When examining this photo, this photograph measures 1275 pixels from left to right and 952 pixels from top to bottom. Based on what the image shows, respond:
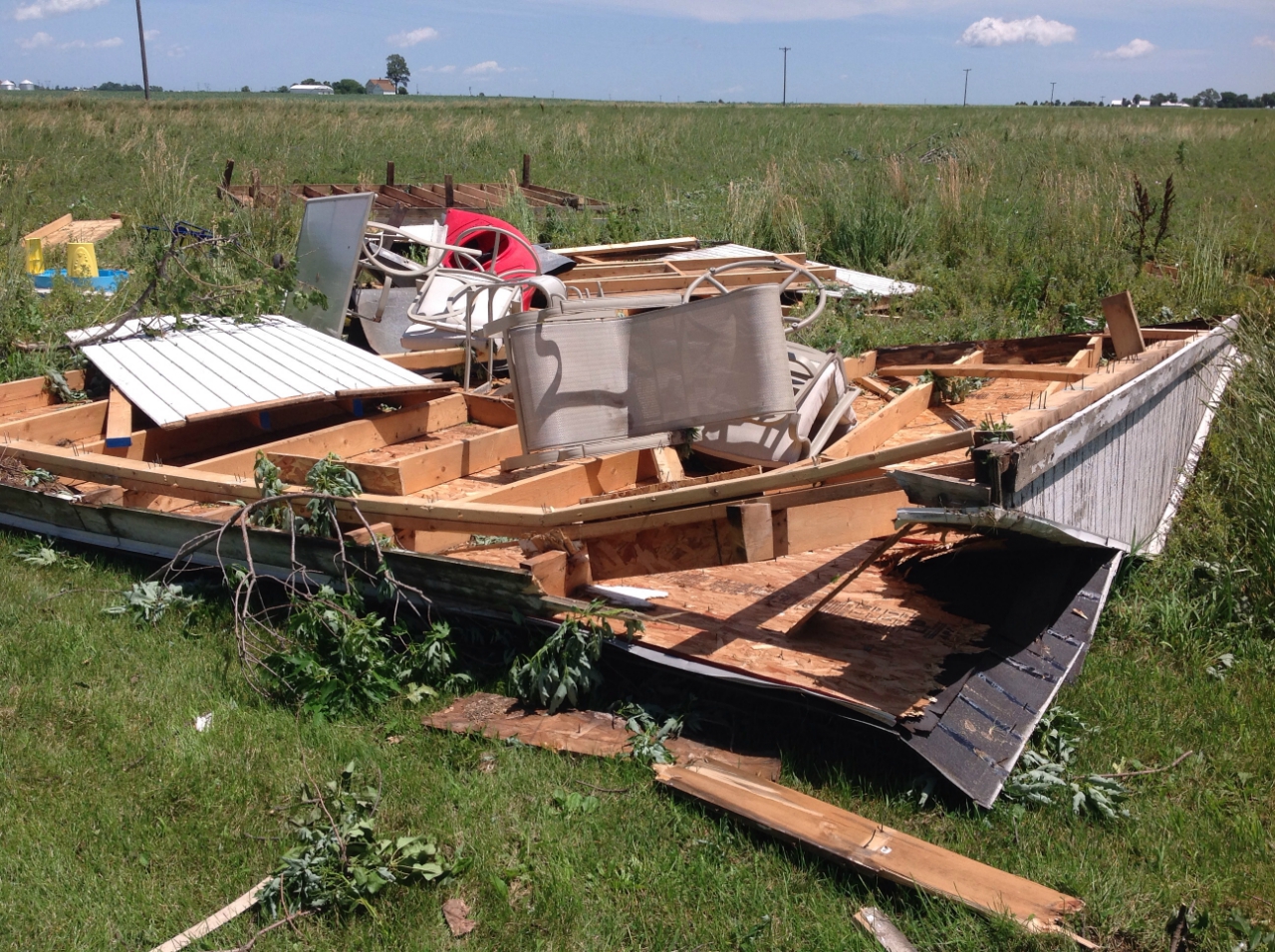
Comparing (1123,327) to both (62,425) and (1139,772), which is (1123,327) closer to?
(1139,772)

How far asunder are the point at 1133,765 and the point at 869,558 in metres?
1.19

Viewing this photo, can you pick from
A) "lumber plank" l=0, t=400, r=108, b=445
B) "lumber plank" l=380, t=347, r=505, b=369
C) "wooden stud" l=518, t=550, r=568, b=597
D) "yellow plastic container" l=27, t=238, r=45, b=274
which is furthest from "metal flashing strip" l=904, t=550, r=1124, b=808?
"yellow plastic container" l=27, t=238, r=45, b=274

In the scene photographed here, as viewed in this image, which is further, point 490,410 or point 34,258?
point 34,258

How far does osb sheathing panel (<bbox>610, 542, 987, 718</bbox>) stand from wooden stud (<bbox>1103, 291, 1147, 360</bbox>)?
1.85 metres

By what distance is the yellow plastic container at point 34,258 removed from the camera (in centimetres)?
923

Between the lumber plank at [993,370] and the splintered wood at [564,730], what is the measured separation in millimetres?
2848

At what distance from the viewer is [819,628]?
3.89 m

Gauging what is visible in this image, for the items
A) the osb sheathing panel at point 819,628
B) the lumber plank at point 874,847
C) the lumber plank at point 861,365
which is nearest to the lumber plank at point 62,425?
the osb sheathing panel at point 819,628

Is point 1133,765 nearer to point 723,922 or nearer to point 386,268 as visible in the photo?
point 723,922

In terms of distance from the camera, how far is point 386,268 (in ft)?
23.2

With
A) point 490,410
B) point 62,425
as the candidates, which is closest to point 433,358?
point 490,410

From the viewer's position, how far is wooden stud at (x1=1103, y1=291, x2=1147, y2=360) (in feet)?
16.8

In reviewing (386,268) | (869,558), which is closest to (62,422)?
(386,268)

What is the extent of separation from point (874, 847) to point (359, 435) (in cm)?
397
